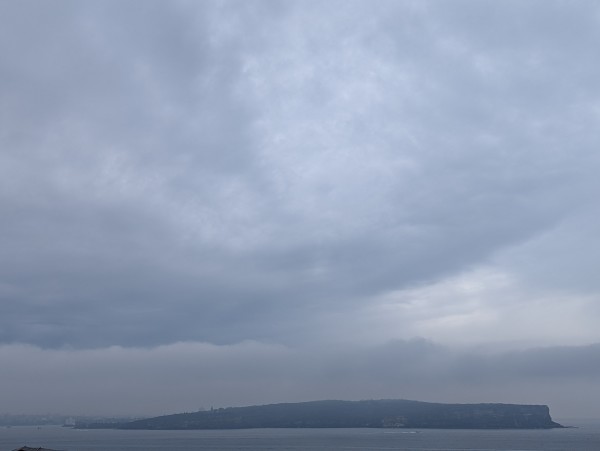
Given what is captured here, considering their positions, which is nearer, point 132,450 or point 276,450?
point 276,450

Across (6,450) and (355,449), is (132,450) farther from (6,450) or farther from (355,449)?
(355,449)

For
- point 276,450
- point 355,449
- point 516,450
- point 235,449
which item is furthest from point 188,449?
point 516,450

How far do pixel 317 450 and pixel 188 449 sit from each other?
3985cm

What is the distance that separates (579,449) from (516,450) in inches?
1007

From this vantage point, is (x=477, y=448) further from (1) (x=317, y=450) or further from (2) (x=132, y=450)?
(2) (x=132, y=450)

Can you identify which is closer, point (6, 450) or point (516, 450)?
point (516, 450)

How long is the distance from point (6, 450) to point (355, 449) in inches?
3758

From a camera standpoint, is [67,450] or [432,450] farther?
[67,450]

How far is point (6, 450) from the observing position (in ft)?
626

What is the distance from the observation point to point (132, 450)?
7579 inches

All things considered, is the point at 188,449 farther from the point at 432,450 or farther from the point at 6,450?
the point at 432,450

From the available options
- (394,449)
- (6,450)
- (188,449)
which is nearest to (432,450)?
(394,449)

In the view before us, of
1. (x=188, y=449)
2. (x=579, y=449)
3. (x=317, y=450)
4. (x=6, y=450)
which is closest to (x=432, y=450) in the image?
(x=317, y=450)

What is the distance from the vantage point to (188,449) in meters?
191
